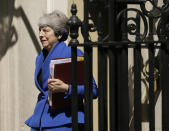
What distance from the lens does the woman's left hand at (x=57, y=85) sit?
3836mm

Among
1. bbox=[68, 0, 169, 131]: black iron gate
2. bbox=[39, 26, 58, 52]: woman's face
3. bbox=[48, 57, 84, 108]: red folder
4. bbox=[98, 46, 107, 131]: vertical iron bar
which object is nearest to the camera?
bbox=[68, 0, 169, 131]: black iron gate

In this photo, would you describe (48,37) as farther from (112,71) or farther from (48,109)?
(112,71)

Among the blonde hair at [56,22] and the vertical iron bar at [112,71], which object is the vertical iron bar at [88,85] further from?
the blonde hair at [56,22]

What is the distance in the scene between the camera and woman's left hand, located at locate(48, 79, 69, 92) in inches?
151

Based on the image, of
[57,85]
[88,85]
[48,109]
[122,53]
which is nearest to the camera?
[122,53]

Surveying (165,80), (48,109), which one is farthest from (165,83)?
(48,109)

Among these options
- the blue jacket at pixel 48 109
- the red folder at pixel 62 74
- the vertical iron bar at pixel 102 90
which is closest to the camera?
the vertical iron bar at pixel 102 90

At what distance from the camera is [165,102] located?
3189mm

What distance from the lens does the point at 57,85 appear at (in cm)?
384

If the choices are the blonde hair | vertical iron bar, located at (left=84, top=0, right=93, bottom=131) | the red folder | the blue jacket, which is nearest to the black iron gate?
vertical iron bar, located at (left=84, top=0, right=93, bottom=131)

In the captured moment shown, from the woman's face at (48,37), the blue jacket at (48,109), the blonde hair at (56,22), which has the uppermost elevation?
the blonde hair at (56,22)

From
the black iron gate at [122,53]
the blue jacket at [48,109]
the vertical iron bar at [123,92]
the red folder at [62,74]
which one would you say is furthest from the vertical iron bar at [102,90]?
the blue jacket at [48,109]

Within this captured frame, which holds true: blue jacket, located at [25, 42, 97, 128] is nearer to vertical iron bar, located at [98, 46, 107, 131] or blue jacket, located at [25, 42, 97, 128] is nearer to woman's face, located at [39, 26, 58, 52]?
woman's face, located at [39, 26, 58, 52]

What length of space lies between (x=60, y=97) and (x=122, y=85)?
0.98 meters
